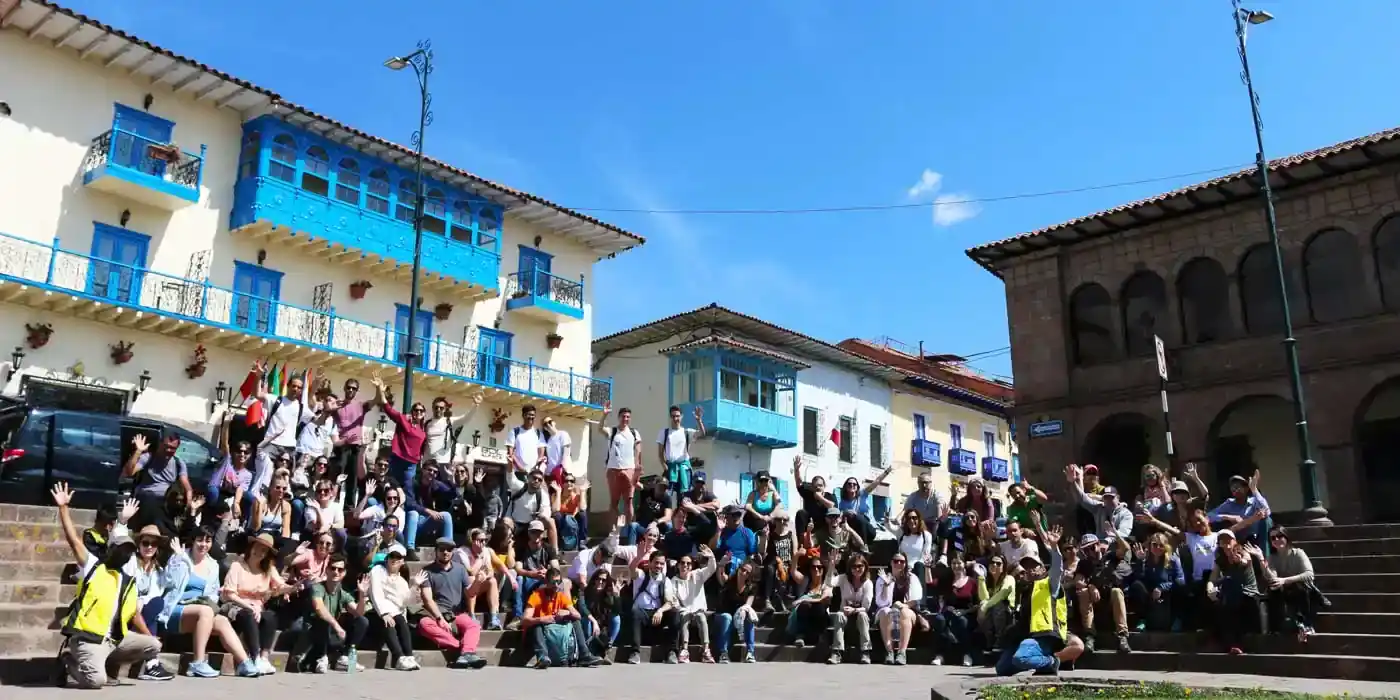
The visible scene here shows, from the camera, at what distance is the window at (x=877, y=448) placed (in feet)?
134

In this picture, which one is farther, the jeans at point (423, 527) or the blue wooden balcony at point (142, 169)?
the blue wooden balcony at point (142, 169)

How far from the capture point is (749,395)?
3622 cm

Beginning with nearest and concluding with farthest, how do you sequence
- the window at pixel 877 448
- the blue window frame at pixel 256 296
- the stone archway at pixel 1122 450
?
the stone archway at pixel 1122 450
the blue window frame at pixel 256 296
the window at pixel 877 448

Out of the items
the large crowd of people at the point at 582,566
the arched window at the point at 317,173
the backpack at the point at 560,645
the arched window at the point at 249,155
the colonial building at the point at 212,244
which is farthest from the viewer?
the arched window at the point at 317,173

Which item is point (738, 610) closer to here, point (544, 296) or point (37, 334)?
point (37, 334)

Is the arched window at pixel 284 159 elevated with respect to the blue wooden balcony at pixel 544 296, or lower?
elevated

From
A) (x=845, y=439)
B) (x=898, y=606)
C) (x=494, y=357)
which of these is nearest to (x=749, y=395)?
(x=845, y=439)

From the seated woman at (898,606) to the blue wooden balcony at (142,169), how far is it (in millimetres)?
17849

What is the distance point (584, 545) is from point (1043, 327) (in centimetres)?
1404

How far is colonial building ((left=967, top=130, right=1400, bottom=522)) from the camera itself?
19.7 metres

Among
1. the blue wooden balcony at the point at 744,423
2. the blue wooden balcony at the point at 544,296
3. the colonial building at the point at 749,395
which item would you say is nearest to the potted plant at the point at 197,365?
the blue wooden balcony at the point at 544,296

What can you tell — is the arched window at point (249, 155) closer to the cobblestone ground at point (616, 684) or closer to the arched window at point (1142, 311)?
the cobblestone ground at point (616, 684)

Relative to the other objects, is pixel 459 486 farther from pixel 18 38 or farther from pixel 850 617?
pixel 18 38

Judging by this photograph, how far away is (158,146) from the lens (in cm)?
2228
